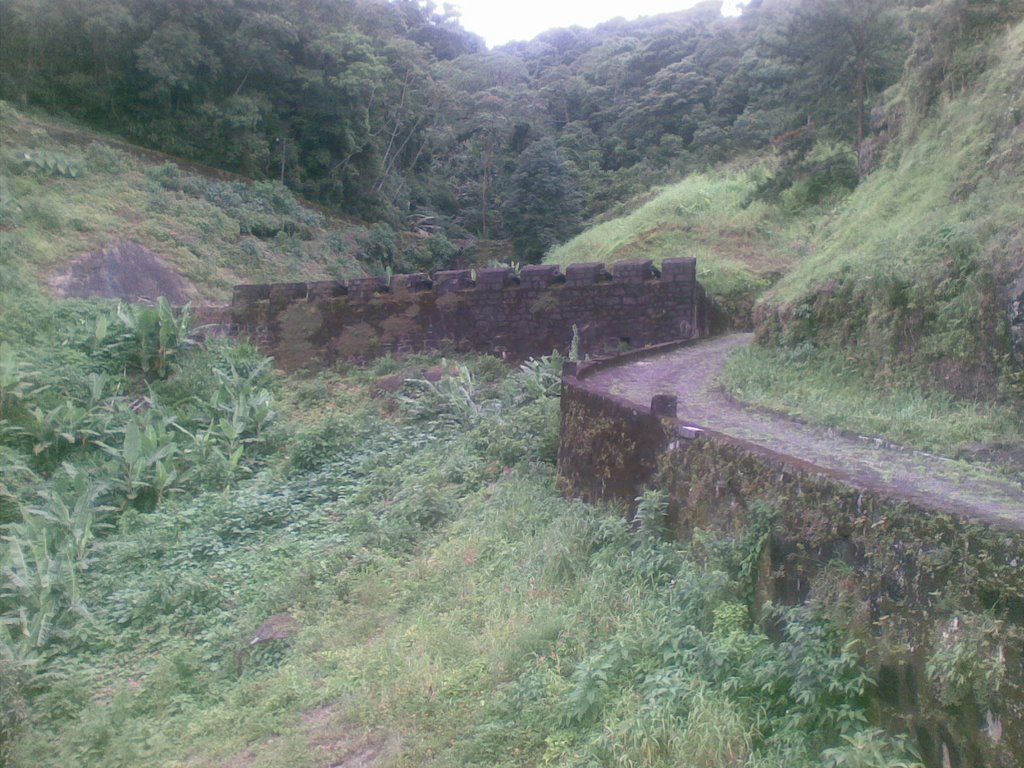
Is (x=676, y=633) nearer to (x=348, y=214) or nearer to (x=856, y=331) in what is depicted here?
(x=856, y=331)

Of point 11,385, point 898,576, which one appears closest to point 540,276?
point 11,385

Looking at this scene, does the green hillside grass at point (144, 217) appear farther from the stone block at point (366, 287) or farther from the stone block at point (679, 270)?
the stone block at point (679, 270)

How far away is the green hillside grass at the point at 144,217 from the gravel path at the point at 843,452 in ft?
35.4

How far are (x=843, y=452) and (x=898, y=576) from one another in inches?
80.8

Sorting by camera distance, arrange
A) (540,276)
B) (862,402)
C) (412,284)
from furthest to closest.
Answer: (412,284), (540,276), (862,402)

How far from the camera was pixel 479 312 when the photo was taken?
12703 mm

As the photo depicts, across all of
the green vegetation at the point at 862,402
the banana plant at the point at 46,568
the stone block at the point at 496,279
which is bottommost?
the banana plant at the point at 46,568

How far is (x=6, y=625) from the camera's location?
6.82 metres

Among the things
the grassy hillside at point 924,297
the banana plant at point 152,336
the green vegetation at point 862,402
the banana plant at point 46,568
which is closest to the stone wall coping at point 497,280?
the banana plant at point 152,336

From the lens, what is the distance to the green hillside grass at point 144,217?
16625 mm

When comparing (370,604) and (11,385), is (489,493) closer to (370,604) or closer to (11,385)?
(370,604)

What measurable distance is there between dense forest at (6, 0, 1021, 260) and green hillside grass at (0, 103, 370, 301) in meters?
2.11

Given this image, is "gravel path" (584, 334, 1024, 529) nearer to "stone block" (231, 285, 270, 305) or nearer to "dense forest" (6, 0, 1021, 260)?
"dense forest" (6, 0, 1021, 260)

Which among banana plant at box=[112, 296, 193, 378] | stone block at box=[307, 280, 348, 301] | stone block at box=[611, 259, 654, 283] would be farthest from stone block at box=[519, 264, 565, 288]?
banana plant at box=[112, 296, 193, 378]
